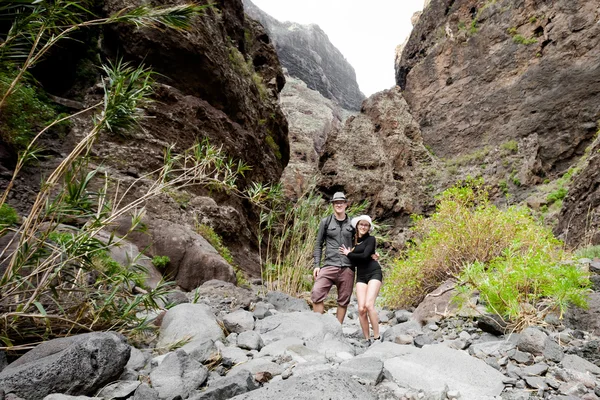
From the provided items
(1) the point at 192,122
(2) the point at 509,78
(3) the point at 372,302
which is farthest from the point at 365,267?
(2) the point at 509,78

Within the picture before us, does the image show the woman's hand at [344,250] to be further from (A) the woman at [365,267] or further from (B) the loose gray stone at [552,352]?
(B) the loose gray stone at [552,352]

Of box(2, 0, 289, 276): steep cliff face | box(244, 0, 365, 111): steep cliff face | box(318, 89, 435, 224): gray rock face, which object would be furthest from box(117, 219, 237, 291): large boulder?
box(244, 0, 365, 111): steep cliff face

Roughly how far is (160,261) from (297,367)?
4319 mm

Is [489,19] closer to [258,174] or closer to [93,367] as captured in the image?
[258,174]

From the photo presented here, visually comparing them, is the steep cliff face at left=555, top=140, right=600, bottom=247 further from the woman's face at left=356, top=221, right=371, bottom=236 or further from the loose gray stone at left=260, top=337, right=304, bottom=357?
the loose gray stone at left=260, top=337, right=304, bottom=357

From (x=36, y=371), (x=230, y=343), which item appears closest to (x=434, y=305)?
(x=230, y=343)

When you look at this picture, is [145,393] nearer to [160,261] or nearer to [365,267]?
[365,267]

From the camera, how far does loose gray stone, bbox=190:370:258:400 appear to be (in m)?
1.91

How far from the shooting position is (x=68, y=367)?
2.09 metres

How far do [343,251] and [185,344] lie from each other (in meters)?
2.19

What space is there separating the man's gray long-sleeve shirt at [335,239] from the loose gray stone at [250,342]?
1.67 meters

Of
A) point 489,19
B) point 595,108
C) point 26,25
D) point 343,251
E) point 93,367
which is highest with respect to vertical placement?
point 489,19

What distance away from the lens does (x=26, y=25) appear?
300 cm

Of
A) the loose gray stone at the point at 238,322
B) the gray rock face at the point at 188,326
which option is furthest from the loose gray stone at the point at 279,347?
the loose gray stone at the point at 238,322
